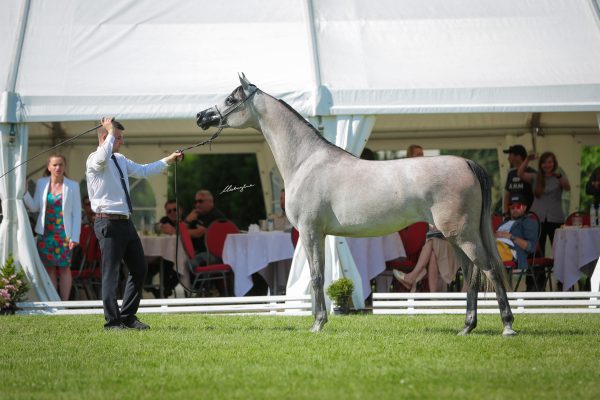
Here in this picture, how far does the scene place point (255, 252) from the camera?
12.1 metres

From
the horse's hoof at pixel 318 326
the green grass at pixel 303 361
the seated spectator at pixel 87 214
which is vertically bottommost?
the green grass at pixel 303 361

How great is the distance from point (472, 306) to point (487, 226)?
0.78 meters

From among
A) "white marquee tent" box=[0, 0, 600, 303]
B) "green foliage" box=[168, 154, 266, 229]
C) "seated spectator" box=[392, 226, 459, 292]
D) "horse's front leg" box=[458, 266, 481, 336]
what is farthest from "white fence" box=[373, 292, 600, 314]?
"green foliage" box=[168, 154, 266, 229]

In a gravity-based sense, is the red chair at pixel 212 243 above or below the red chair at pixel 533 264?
above

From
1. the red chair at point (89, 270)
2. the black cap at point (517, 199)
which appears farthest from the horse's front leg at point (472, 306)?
the red chair at point (89, 270)

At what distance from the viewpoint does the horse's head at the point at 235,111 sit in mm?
8867

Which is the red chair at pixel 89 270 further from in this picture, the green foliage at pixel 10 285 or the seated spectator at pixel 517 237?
the seated spectator at pixel 517 237

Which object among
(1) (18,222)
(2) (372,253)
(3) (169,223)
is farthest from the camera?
(3) (169,223)

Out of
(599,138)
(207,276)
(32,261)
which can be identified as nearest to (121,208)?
(32,261)

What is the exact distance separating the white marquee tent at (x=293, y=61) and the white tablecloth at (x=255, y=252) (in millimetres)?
1976

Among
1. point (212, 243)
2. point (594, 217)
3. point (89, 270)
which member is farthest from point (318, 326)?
point (594, 217)

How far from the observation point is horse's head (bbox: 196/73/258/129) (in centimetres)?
887

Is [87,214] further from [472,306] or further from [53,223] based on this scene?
[472,306]

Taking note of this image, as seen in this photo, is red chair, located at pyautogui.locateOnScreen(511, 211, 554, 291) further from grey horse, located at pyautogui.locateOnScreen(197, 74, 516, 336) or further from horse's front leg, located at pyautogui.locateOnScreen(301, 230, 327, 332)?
horse's front leg, located at pyautogui.locateOnScreen(301, 230, 327, 332)
